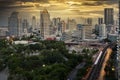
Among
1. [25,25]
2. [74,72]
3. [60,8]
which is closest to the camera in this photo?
[60,8]

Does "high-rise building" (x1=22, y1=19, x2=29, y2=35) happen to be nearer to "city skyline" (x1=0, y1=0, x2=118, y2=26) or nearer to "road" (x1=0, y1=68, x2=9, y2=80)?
"city skyline" (x1=0, y1=0, x2=118, y2=26)

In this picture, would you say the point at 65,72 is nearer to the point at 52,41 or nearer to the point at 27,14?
the point at 52,41

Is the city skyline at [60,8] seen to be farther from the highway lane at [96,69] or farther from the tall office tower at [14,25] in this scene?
the highway lane at [96,69]

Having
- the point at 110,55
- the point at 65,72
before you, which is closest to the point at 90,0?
the point at 110,55

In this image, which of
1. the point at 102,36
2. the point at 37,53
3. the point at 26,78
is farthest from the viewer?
the point at 37,53

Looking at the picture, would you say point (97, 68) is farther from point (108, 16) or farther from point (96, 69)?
point (108, 16)

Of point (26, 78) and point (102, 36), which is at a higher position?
point (102, 36)

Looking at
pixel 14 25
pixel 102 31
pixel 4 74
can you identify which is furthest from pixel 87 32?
pixel 4 74
